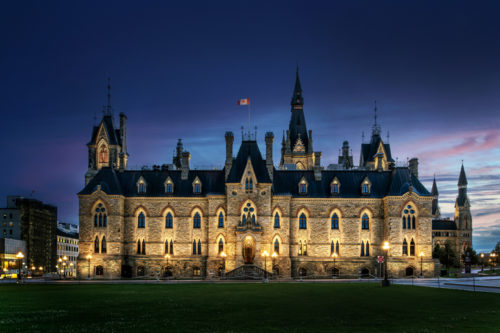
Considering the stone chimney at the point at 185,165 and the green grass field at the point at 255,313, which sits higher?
the stone chimney at the point at 185,165

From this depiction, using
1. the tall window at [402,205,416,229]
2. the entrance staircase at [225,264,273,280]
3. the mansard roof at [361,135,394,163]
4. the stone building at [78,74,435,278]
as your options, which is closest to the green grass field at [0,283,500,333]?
the entrance staircase at [225,264,273,280]

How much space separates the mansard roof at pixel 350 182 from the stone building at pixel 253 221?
138mm

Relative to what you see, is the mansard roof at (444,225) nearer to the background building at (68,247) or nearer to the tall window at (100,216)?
the background building at (68,247)

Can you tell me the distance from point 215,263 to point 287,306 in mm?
42160

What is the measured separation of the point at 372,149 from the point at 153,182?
144 ft

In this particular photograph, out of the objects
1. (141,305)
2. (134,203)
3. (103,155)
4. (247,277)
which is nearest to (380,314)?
(141,305)

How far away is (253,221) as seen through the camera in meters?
71.2

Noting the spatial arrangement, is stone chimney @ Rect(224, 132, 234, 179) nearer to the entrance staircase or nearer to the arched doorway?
the arched doorway

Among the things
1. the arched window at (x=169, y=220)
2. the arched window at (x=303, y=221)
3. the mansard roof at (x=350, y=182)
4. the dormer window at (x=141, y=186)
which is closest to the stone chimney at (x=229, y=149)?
the mansard roof at (x=350, y=182)

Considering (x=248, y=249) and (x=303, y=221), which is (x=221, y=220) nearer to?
(x=248, y=249)

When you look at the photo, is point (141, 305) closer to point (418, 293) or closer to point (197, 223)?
point (418, 293)

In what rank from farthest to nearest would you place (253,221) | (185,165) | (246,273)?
1. (185,165)
2. (253,221)
3. (246,273)

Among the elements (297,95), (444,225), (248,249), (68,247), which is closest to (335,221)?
(248,249)

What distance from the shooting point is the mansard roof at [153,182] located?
74.2 metres
